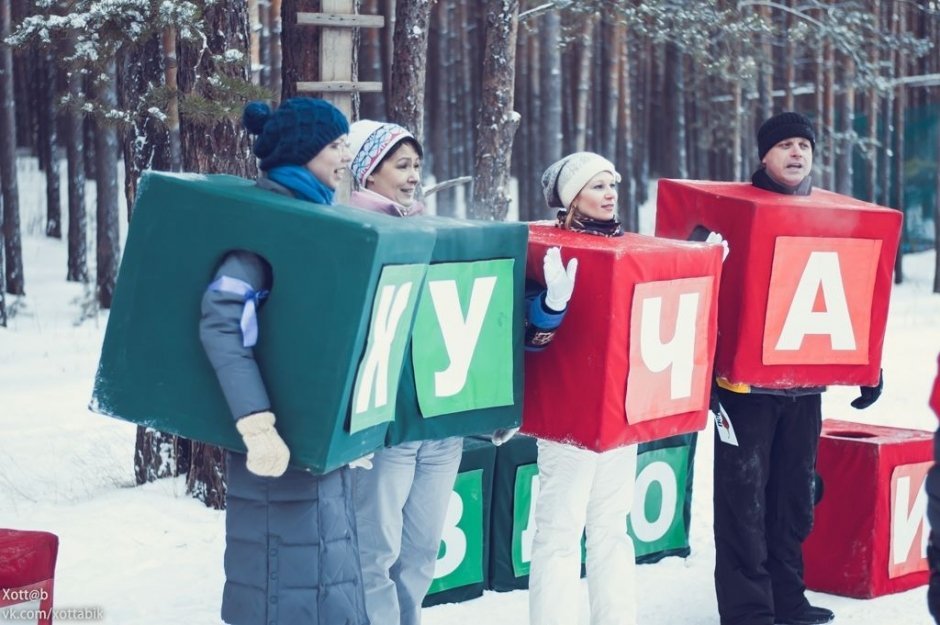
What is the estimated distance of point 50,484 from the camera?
7.56 m

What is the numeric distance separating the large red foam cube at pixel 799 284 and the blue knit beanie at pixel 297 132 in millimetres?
1847

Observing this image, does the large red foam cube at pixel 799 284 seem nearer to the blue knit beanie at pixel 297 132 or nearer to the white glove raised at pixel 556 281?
the white glove raised at pixel 556 281

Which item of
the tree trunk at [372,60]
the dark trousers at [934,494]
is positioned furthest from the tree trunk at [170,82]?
the tree trunk at [372,60]

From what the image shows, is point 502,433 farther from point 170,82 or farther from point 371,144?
point 170,82

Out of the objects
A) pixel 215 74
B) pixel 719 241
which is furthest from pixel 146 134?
pixel 719 241

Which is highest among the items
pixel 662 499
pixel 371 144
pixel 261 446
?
pixel 371 144

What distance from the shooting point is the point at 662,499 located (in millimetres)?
5738

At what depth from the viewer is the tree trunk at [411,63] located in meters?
8.51

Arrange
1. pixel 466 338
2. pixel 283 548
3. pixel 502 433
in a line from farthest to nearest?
pixel 502 433 → pixel 466 338 → pixel 283 548

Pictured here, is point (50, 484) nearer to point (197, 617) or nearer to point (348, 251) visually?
point (197, 617)

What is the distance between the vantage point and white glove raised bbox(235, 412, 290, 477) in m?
3.09

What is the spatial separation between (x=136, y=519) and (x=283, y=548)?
314cm

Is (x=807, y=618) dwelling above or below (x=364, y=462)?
below

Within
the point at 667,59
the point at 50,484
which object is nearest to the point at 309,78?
the point at 50,484
